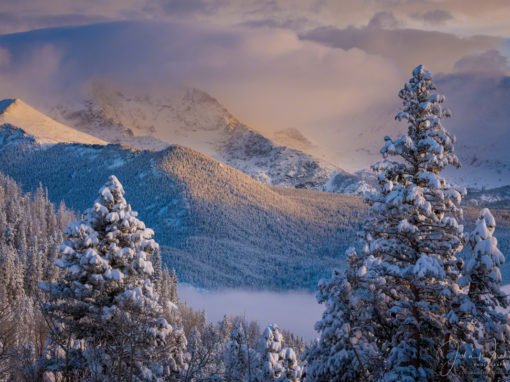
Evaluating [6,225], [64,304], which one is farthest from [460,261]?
[6,225]

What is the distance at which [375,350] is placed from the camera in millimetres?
14094

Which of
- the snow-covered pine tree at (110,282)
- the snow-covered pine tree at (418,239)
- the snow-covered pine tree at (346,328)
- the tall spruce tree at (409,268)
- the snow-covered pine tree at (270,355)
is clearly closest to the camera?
the snow-covered pine tree at (418,239)

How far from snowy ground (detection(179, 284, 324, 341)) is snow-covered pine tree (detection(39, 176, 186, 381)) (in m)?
108

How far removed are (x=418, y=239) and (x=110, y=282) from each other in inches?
430

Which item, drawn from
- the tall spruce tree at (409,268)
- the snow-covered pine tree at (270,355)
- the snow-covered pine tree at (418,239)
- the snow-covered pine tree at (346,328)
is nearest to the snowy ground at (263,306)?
the snow-covered pine tree at (270,355)

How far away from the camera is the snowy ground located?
433 ft

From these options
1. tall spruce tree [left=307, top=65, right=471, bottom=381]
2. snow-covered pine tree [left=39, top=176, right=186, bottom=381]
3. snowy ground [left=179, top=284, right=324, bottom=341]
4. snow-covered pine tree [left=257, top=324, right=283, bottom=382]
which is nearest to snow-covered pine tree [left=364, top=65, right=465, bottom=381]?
tall spruce tree [left=307, top=65, right=471, bottom=381]

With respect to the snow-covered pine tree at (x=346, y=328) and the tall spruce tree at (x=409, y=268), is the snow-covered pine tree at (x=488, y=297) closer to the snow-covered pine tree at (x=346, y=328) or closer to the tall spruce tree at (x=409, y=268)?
the tall spruce tree at (x=409, y=268)

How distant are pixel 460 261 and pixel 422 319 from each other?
2.06 m

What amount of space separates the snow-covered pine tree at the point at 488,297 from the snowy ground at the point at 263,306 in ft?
369

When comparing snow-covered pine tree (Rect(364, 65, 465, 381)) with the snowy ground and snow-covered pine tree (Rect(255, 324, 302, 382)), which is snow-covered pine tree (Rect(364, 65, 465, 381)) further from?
the snowy ground

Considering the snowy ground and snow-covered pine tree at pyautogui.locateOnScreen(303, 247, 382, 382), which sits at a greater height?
snow-covered pine tree at pyautogui.locateOnScreen(303, 247, 382, 382)

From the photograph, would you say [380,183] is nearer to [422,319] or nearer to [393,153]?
[393,153]

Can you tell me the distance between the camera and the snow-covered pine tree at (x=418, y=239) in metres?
12.8
